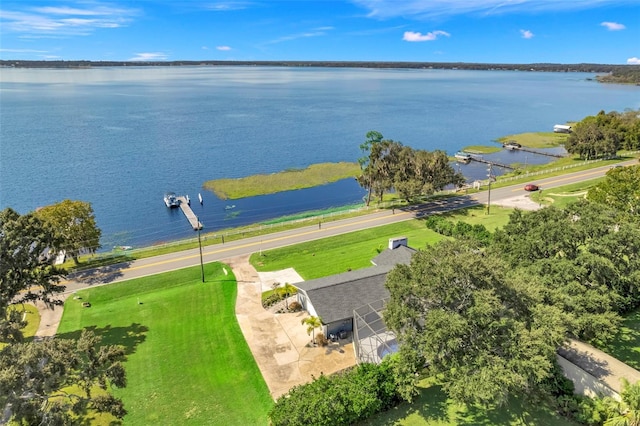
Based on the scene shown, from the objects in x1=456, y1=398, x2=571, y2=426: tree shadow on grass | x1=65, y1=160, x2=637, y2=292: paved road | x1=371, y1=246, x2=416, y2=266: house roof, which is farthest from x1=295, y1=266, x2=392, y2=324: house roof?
A: x1=65, y1=160, x2=637, y2=292: paved road

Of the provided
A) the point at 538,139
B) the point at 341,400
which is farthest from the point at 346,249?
the point at 538,139

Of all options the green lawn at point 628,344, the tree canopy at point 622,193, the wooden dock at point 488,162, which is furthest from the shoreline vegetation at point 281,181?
the green lawn at point 628,344

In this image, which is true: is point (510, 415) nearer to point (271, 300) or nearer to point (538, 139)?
point (271, 300)

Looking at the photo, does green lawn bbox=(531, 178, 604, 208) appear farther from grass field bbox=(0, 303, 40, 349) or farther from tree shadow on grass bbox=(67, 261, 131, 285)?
grass field bbox=(0, 303, 40, 349)

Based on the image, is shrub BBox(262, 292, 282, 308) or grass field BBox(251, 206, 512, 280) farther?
grass field BBox(251, 206, 512, 280)

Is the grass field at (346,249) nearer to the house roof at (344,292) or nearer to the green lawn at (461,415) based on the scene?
the house roof at (344,292)

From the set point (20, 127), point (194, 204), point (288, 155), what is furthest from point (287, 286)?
point (20, 127)

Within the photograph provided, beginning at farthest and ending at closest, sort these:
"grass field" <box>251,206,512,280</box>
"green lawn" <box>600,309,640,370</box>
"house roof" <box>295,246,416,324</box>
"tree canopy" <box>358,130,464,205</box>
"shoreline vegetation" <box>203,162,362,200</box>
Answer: "shoreline vegetation" <box>203,162,362,200</box> < "tree canopy" <box>358,130,464,205</box> < "grass field" <box>251,206,512,280</box> < "house roof" <box>295,246,416,324</box> < "green lawn" <box>600,309,640,370</box>
